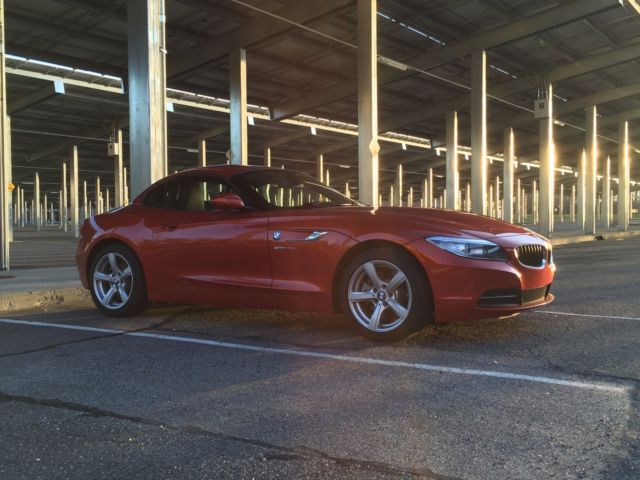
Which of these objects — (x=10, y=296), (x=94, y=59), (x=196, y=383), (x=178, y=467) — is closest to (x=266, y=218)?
(x=196, y=383)

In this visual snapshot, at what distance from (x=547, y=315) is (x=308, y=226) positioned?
277cm

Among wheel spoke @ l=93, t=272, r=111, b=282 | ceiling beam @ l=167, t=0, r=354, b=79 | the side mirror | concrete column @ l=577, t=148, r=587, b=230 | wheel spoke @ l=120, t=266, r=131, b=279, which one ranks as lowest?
wheel spoke @ l=93, t=272, r=111, b=282

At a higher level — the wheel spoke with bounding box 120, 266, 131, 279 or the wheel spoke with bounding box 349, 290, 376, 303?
the wheel spoke with bounding box 120, 266, 131, 279

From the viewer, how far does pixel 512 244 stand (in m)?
4.54

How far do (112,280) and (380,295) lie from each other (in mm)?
3032

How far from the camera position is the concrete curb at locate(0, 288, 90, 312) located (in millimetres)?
6688

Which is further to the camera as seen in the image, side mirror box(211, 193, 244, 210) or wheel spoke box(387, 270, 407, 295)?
side mirror box(211, 193, 244, 210)

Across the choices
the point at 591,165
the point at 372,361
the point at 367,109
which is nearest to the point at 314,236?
the point at 372,361

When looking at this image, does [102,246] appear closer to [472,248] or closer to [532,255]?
[472,248]

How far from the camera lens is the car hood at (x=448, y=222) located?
4.51 meters

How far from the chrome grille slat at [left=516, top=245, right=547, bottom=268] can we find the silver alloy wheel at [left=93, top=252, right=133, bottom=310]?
381 centimetres

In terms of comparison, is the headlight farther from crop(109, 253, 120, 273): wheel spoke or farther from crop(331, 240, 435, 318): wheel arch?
crop(109, 253, 120, 273): wheel spoke

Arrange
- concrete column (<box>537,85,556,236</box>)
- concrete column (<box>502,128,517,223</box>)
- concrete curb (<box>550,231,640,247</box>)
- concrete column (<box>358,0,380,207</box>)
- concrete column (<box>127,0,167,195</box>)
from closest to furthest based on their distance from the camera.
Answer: concrete column (<box>127,0,167,195</box>)
concrete column (<box>358,0,380,207</box>)
concrete curb (<box>550,231,640,247</box>)
concrete column (<box>537,85,556,236</box>)
concrete column (<box>502,128,517,223</box>)

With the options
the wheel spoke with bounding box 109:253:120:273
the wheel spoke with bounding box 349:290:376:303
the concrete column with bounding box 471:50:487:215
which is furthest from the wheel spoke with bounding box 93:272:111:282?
the concrete column with bounding box 471:50:487:215
